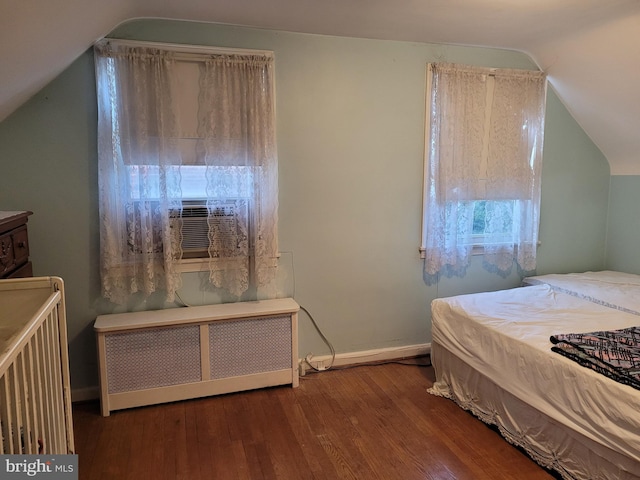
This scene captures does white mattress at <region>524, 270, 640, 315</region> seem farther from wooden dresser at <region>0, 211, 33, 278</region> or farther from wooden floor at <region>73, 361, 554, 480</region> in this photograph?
wooden dresser at <region>0, 211, 33, 278</region>

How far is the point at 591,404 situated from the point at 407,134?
82.8 inches

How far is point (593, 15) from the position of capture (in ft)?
8.43

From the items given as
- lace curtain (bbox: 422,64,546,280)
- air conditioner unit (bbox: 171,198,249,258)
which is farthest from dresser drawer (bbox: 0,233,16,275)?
lace curtain (bbox: 422,64,546,280)

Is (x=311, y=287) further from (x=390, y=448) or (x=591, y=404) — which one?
(x=591, y=404)

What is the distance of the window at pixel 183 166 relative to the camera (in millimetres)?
2668

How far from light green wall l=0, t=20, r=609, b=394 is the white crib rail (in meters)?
1.10

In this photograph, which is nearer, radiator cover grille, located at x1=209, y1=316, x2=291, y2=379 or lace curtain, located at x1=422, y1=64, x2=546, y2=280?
radiator cover grille, located at x1=209, y1=316, x2=291, y2=379

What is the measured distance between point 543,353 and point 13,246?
8.89 ft

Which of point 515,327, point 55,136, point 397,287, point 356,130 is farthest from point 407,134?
point 55,136

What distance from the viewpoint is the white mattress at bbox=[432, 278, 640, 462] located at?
1.86m

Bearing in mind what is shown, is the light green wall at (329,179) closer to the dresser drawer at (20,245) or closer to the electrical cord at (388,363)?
the electrical cord at (388,363)

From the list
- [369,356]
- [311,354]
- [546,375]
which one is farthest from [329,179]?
[546,375]

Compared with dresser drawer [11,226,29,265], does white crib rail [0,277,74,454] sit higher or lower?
lower

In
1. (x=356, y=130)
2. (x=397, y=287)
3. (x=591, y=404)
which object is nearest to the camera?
(x=591, y=404)
